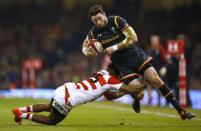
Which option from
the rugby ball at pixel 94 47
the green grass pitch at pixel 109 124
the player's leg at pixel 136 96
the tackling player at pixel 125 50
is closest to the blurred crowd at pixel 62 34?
the green grass pitch at pixel 109 124

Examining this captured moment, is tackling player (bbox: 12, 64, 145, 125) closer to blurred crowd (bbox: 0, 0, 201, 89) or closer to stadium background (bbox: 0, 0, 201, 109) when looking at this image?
blurred crowd (bbox: 0, 0, 201, 89)

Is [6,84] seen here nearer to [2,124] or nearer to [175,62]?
[175,62]

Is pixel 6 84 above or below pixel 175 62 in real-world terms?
below

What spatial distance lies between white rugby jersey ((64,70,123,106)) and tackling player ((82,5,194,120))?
0.96 metres

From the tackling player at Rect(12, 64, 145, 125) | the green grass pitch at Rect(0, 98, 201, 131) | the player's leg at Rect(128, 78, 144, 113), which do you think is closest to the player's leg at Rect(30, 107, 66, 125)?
the tackling player at Rect(12, 64, 145, 125)

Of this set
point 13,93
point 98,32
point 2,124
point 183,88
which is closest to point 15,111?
point 2,124

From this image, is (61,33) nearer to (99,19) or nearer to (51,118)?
(99,19)

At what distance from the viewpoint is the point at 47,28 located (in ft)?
124

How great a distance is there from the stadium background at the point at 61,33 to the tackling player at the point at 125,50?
40.3ft

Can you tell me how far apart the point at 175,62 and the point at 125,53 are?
9.42 meters

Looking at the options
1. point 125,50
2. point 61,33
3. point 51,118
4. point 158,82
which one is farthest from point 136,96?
point 61,33

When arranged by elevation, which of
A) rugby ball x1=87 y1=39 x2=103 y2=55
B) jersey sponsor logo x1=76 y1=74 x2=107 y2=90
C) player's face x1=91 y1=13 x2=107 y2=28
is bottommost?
jersey sponsor logo x1=76 y1=74 x2=107 y2=90

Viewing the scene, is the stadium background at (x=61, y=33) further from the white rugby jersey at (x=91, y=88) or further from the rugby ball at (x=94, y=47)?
the white rugby jersey at (x=91, y=88)

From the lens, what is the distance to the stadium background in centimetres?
3042
